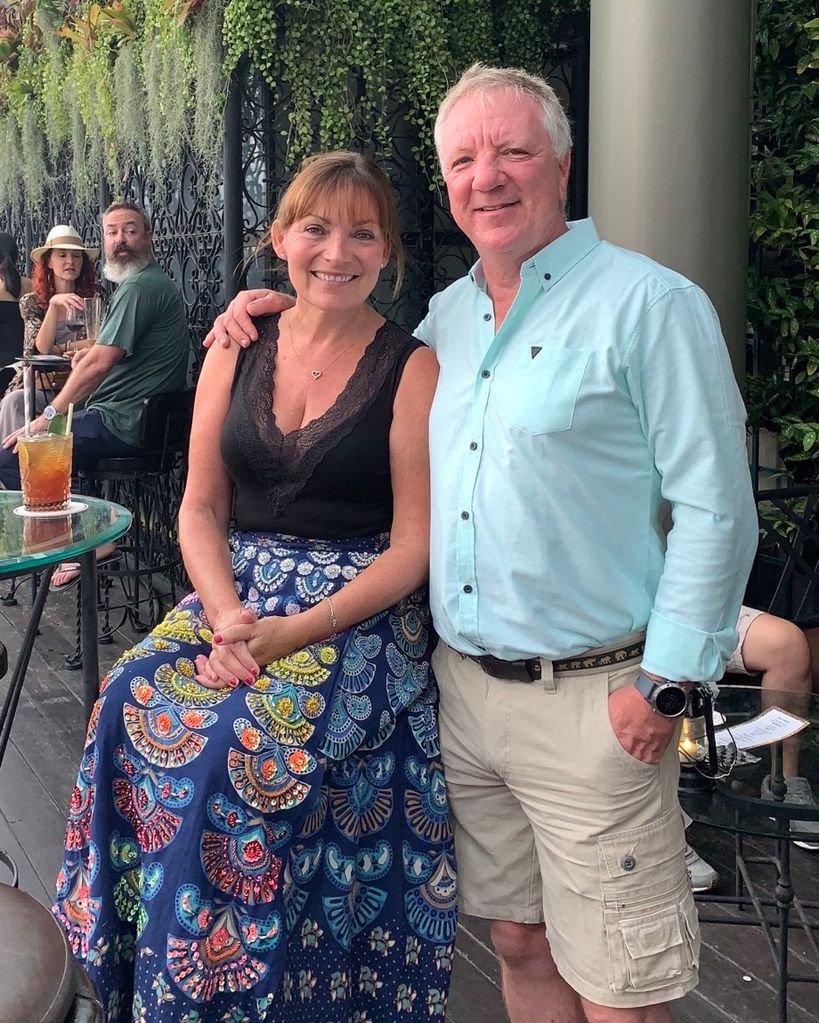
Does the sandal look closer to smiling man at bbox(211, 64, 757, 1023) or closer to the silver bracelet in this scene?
the silver bracelet

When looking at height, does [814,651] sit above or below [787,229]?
below

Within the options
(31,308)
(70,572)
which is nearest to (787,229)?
(70,572)

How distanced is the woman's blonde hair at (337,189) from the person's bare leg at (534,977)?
1203 millimetres

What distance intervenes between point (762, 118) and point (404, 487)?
3.02 meters

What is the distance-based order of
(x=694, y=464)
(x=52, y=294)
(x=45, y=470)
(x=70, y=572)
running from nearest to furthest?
(x=694, y=464), (x=45, y=470), (x=70, y=572), (x=52, y=294)

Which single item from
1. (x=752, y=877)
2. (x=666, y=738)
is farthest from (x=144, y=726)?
(x=752, y=877)

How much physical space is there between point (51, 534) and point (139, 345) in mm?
2922

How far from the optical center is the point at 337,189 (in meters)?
1.78

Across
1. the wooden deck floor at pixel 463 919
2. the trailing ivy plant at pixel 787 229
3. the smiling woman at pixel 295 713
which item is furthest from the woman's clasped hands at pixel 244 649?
the trailing ivy plant at pixel 787 229

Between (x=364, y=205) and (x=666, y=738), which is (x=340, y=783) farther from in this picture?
(x=364, y=205)

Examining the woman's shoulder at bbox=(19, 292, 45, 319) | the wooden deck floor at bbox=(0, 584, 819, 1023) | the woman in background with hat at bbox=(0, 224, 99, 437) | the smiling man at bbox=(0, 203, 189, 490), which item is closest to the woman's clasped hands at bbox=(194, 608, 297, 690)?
the wooden deck floor at bbox=(0, 584, 819, 1023)

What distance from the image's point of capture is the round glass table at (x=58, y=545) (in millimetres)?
1905

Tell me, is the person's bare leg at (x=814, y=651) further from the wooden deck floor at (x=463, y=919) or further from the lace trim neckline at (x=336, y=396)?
the lace trim neckline at (x=336, y=396)

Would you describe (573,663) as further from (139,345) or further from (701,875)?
(139,345)
